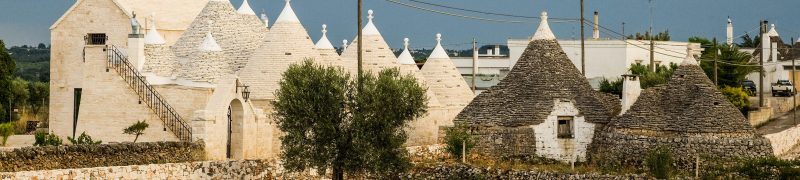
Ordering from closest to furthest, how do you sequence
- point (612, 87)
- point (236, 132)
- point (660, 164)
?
point (660, 164)
point (236, 132)
point (612, 87)

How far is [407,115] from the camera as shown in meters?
36.7

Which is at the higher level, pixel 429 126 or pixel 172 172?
pixel 429 126

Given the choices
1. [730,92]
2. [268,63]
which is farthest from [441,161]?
[730,92]

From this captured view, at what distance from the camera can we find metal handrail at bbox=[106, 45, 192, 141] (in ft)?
132

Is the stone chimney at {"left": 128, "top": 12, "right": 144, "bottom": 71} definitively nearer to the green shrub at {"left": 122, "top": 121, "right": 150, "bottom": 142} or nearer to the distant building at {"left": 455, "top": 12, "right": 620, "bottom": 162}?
the green shrub at {"left": 122, "top": 121, "right": 150, "bottom": 142}

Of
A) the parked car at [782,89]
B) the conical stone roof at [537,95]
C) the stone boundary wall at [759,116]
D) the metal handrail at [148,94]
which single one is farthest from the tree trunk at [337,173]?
the parked car at [782,89]

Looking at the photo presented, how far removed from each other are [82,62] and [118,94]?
442cm

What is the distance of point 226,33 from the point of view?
43594mm

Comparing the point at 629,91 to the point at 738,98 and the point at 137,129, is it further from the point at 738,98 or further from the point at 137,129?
the point at 738,98

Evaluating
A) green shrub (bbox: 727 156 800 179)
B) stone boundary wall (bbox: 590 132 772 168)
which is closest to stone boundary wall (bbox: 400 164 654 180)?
stone boundary wall (bbox: 590 132 772 168)

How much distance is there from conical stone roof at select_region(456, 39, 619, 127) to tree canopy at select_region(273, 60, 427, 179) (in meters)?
4.07

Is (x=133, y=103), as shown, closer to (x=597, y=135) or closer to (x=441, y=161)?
(x=441, y=161)

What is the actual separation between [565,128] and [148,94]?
1037 cm

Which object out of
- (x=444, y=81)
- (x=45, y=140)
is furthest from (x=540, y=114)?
(x=45, y=140)
